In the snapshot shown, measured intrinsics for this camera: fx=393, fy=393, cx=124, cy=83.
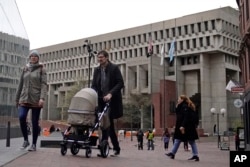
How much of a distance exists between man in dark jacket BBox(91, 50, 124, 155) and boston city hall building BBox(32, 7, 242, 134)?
6643cm

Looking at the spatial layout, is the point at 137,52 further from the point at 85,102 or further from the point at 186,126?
the point at 85,102

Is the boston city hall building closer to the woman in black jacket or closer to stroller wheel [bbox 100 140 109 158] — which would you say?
the woman in black jacket

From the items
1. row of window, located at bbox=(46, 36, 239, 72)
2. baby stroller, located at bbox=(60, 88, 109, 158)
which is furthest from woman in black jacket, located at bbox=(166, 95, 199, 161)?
row of window, located at bbox=(46, 36, 239, 72)

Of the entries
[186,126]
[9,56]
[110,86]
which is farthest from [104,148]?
[9,56]

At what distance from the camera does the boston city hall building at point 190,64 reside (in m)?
81.2

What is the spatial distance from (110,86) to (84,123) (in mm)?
1138

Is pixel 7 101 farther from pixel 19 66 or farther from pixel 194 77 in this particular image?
pixel 194 77

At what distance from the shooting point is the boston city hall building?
81250mm

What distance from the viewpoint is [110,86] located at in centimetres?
854

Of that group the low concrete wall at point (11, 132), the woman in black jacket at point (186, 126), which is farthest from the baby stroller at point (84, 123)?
the low concrete wall at point (11, 132)

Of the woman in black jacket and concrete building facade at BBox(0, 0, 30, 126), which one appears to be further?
concrete building facade at BBox(0, 0, 30, 126)

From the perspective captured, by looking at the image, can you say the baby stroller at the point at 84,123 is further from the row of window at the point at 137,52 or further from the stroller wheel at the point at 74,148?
the row of window at the point at 137,52

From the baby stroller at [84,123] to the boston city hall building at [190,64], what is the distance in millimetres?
66955

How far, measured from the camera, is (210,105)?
84188 mm
